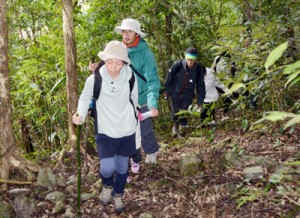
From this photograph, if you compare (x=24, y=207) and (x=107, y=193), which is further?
(x=107, y=193)

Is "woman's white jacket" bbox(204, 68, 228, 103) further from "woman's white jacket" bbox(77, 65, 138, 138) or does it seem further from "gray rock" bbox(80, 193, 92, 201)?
"gray rock" bbox(80, 193, 92, 201)

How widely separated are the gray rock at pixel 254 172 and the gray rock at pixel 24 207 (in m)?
2.50

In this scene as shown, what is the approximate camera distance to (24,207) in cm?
362

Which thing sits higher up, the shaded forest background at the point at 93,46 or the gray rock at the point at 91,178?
the shaded forest background at the point at 93,46

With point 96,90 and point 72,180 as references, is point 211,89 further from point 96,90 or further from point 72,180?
point 96,90

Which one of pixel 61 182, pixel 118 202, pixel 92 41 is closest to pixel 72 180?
pixel 61 182

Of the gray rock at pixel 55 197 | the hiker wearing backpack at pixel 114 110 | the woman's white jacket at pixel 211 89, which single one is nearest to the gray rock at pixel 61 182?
the gray rock at pixel 55 197

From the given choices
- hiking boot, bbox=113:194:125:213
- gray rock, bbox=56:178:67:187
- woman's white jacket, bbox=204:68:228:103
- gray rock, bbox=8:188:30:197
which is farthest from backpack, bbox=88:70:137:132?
woman's white jacket, bbox=204:68:228:103

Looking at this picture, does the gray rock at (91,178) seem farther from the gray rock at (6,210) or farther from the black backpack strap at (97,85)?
the black backpack strap at (97,85)

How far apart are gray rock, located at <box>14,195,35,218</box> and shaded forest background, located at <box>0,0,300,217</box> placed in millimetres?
1472

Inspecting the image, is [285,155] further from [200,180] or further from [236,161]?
[200,180]

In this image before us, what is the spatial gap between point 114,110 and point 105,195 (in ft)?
3.55

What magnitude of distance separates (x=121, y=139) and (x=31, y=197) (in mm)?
1327

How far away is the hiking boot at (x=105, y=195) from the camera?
3.82 m
